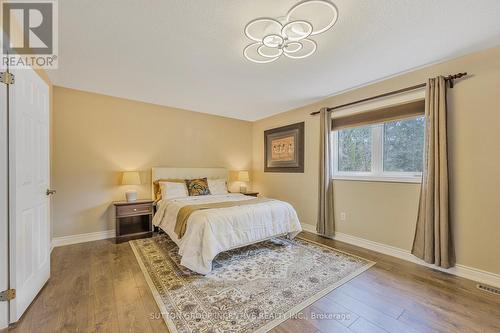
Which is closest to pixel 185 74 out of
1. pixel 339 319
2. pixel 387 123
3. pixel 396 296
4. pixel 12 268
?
pixel 12 268

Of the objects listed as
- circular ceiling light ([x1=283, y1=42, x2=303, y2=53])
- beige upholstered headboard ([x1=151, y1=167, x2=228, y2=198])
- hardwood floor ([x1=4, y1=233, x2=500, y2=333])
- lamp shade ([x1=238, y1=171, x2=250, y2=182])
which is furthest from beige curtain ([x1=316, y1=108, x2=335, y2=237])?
beige upholstered headboard ([x1=151, y1=167, x2=228, y2=198])

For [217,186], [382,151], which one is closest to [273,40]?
[382,151]

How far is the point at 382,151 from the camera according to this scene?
3.20m

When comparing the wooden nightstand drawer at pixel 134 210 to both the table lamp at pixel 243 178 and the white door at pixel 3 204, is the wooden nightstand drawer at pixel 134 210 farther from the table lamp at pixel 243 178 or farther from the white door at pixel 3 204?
the table lamp at pixel 243 178

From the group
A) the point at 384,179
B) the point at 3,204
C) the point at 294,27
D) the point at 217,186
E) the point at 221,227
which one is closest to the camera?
the point at 3,204

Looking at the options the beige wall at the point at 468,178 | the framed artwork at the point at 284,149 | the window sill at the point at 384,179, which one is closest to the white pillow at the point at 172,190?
the framed artwork at the point at 284,149

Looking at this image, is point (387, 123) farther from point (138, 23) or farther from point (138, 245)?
point (138, 245)

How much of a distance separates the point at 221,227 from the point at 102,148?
2.61 m

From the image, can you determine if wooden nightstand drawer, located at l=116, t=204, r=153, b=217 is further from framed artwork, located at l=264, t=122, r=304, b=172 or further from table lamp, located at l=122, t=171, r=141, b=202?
framed artwork, located at l=264, t=122, r=304, b=172

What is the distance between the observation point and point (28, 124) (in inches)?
72.6

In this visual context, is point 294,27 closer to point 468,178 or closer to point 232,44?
point 232,44

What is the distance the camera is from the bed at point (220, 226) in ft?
7.85

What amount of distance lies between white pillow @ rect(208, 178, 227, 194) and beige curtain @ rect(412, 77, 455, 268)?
10.6 feet

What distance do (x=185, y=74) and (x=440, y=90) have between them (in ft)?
10.1
